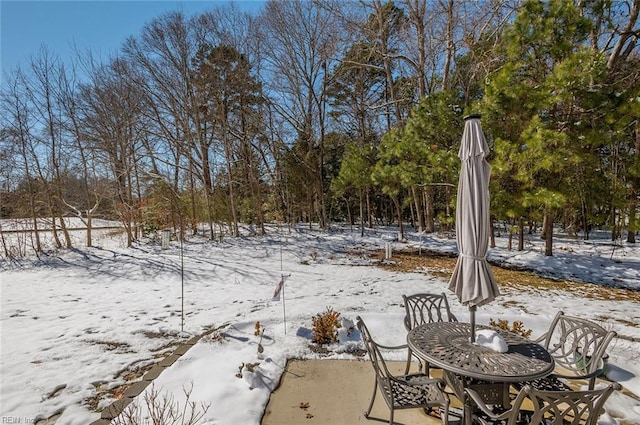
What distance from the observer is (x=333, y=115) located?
16953 millimetres

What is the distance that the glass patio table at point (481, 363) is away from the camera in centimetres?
200

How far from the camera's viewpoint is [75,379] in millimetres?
3193

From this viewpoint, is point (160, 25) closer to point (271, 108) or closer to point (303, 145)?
point (271, 108)

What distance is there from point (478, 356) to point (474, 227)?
3.07 feet

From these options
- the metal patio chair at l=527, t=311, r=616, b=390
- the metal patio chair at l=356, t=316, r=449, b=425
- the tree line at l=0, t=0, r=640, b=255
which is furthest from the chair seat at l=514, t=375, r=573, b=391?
the tree line at l=0, t=0, r=640, b=255

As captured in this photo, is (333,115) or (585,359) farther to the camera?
(333,115)

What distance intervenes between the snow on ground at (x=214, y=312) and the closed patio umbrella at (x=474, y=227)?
5.03 feet

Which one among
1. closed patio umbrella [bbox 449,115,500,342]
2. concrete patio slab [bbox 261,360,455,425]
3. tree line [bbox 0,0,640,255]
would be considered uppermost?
tree line [bbox 0,0,640,255]

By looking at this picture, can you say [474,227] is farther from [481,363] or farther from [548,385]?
[548,385]

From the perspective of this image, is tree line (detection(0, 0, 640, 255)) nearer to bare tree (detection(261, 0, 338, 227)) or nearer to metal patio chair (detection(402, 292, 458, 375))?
bare tree (detection(261, 0, 338, 227))

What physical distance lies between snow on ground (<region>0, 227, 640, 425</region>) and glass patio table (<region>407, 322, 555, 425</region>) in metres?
1.06

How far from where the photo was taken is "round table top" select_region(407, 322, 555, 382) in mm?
1996

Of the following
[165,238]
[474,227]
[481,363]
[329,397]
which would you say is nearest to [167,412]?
[329,397]

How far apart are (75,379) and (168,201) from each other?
1096cm
